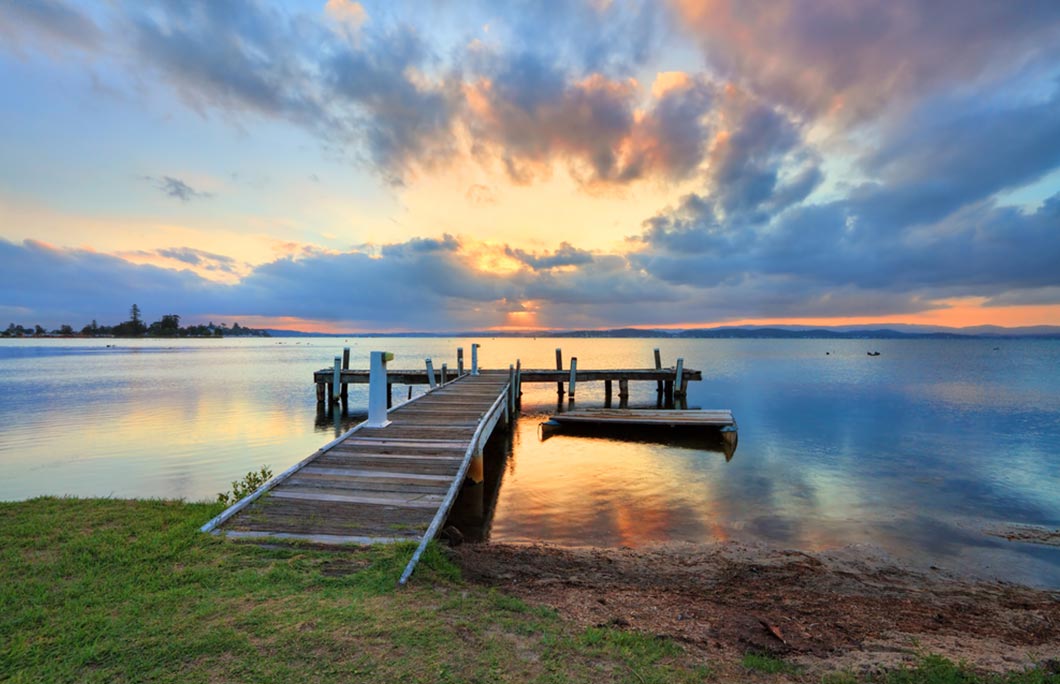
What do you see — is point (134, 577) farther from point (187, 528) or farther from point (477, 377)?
point (477, 377)

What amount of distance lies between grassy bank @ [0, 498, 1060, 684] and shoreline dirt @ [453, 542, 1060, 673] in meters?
0.46

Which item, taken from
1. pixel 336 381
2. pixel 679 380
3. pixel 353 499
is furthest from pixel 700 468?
pixel 336 381

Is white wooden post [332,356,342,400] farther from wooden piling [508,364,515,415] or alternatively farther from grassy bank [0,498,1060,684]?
grassy bank [0,498,1060,684]

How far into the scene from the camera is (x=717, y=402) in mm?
29562

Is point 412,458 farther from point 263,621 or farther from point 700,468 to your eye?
point 700,468

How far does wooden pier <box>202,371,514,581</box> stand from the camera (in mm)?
5730

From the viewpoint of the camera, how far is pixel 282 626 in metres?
3.77

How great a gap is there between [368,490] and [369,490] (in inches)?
0.6

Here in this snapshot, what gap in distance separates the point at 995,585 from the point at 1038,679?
14.1 feet

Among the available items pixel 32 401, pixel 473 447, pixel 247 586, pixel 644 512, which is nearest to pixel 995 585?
pixel 644 512

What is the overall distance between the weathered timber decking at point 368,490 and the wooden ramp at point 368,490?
0.01 m

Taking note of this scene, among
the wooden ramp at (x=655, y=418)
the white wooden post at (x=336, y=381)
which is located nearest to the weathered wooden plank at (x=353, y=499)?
the wooden ramp at (x=655, y=418)

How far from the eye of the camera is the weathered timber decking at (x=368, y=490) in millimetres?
5746

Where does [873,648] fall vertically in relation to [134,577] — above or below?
below
